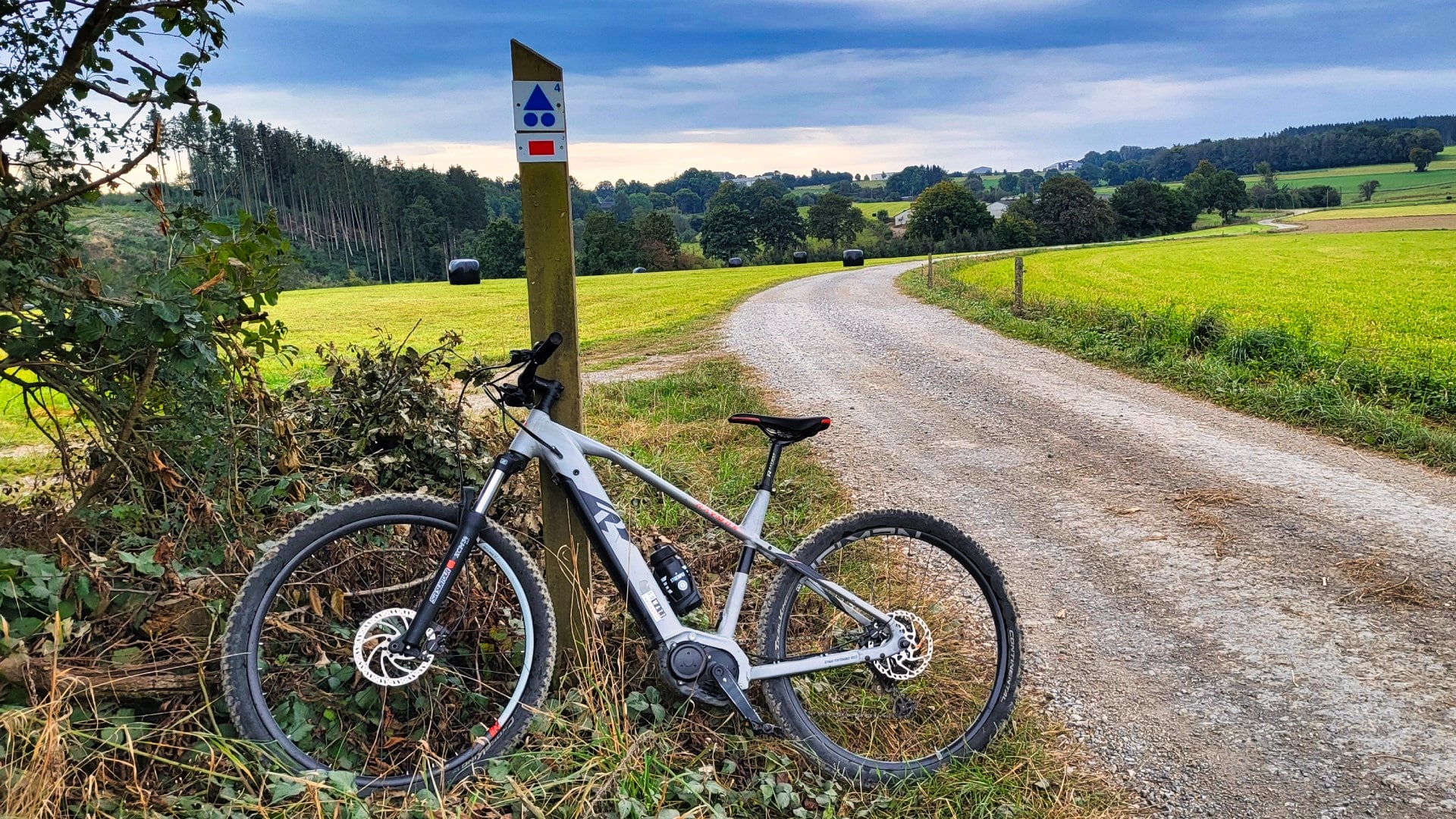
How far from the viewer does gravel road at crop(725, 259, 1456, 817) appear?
3.38 meters

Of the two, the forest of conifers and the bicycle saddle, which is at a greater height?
the forest of conifers

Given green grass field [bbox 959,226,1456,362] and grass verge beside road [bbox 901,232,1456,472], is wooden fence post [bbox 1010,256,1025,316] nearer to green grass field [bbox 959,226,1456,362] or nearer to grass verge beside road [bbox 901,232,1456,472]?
grass verge beside road [bbox 901,232,1456,472]

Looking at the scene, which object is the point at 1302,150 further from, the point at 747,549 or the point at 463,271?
the point at 747,549

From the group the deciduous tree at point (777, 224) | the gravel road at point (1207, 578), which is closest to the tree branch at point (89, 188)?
the gravel road at point (1207, 578)

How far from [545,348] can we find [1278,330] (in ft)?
38.9

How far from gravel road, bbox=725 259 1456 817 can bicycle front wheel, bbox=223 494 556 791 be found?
2298mm

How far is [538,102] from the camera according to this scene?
320 cm

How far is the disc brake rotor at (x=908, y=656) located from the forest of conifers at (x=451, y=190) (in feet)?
93.7

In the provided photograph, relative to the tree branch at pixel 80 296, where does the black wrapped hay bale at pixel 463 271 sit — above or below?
above

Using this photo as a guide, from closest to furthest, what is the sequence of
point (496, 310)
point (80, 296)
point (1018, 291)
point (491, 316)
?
1. point (80, 296)
2. point (1018, 291)
3. point (491, 316)
4. point (496, 310)

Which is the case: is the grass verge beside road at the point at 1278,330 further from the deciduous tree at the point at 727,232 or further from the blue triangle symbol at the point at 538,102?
A: the deciduous tree at the point at 727,232

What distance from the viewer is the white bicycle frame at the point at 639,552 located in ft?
10.4

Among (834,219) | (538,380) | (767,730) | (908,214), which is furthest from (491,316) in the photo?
(908,214)

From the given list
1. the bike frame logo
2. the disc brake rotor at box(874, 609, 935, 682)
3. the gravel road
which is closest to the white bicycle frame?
the bike frame logo
